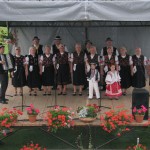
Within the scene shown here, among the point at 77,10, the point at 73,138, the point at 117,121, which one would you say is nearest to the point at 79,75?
the point at 73,138

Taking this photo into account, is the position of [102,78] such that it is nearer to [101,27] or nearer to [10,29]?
[101,27]

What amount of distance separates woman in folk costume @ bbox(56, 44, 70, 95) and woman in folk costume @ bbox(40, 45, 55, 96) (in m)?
0.18

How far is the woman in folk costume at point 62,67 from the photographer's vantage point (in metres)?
8.80

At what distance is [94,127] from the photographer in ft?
22.3

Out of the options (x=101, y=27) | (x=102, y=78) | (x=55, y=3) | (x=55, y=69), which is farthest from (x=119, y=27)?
(x=55, y=3)

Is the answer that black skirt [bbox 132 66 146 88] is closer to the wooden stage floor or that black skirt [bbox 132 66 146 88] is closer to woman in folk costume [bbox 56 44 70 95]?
the wooden stage floor

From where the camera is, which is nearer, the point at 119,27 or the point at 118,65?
the point at 118,65

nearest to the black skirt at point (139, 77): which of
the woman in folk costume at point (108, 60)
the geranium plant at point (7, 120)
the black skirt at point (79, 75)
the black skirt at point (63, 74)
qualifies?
the woman in folk costume at point (108, 60)

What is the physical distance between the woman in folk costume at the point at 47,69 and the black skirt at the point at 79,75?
25.5 inches

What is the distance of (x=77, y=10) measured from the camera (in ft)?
20.2

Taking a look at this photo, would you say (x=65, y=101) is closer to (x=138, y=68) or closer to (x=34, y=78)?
(x=34, y=78)

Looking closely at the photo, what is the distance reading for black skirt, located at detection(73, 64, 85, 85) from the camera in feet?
29.5

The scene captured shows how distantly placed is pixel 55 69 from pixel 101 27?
330 centimetres

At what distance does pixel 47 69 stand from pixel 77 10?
124 inches
